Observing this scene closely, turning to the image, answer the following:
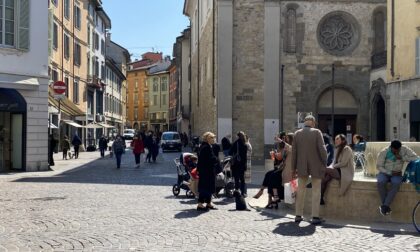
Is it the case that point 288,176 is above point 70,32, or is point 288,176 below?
below

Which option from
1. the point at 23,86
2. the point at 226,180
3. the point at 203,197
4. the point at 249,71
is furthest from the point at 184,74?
the point at 203,197

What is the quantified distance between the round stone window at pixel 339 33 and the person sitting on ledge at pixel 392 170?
68.5 ft

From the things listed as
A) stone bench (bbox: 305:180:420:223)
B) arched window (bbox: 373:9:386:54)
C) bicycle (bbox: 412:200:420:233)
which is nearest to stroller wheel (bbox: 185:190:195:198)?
stone bench (bbox: 305:180:420:223)

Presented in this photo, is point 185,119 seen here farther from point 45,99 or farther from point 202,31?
point 45,99

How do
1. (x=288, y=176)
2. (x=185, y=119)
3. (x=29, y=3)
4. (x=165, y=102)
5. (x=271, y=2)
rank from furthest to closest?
(x=165, y=102) → (x=185, y=119) → (x=271, y=2) → (x=29, y=3) → (x=288, y=176)

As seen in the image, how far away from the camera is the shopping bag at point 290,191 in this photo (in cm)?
1157

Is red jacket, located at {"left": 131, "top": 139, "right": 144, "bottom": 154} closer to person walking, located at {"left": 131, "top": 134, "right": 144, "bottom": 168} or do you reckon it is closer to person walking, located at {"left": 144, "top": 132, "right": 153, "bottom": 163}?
person walking, located at {"left": 131, "top": 134, "right": 144, "bottom": 168}

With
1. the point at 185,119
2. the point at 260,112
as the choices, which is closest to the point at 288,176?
the point at 260,112

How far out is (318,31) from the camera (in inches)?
1204

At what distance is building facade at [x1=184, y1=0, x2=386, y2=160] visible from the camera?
2975 cm

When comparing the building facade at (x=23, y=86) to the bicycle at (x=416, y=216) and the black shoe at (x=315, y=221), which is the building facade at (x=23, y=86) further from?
the bicycle at (x=416, y=216)

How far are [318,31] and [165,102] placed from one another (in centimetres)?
7781

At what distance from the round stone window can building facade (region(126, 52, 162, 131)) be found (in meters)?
82.8

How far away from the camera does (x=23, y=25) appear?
2162 cm
